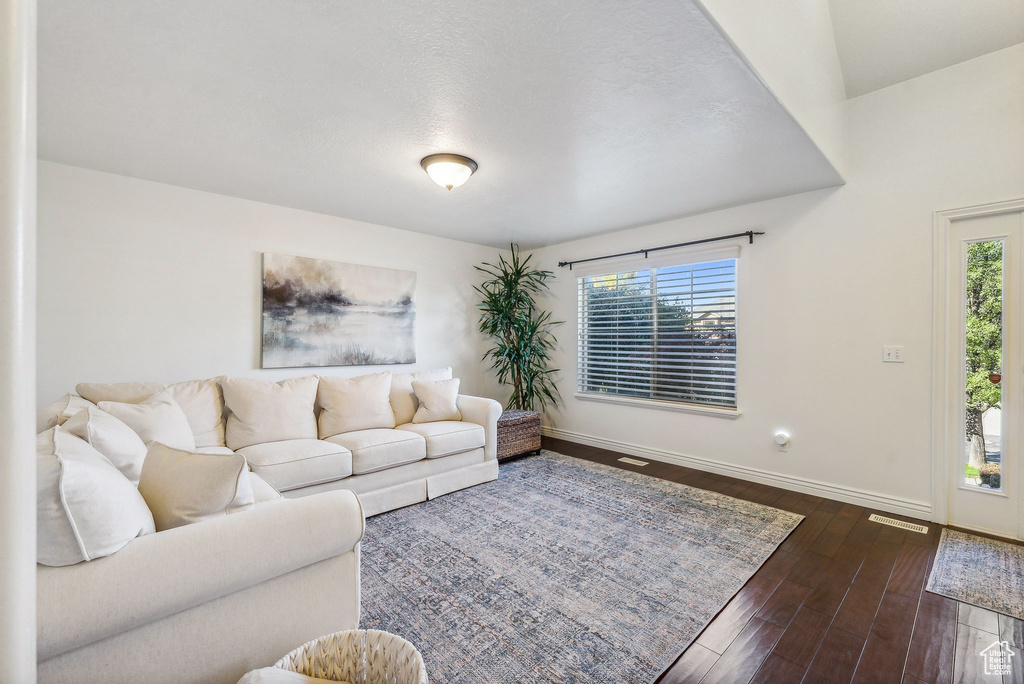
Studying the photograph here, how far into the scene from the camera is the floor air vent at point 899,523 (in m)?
2.79

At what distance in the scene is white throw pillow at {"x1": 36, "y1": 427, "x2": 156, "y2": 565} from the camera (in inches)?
41.6

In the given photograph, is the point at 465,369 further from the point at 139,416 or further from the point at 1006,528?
the point at 1006,528

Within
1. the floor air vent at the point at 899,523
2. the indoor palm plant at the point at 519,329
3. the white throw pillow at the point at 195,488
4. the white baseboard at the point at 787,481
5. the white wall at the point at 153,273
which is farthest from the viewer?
the indoor palm plant at the point at 519,329

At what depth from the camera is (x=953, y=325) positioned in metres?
2.83

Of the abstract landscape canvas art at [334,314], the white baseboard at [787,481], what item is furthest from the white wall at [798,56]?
the abstract landscape canvas art at [334,314]

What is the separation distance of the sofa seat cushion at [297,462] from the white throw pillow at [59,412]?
800 millimetres

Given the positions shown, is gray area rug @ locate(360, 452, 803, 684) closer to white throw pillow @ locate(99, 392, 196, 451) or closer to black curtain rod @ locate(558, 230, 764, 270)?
white throw pillow @ locate(99, 392, 196, 451)

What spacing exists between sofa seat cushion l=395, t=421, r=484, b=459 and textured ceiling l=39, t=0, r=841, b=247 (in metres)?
1.86

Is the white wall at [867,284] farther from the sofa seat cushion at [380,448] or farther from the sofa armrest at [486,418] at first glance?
the sofa seat cushion at [380,448]

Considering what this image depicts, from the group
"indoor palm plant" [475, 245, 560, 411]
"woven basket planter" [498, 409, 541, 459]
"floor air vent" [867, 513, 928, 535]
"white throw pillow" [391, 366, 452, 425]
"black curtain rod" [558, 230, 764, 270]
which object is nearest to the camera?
"floor air vent" [867, 513, 928, 535]

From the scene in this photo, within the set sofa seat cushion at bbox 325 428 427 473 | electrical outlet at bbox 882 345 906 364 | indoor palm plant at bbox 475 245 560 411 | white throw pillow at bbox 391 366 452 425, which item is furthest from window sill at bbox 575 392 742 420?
sofa seat cushion at bbox 325 428 427 473

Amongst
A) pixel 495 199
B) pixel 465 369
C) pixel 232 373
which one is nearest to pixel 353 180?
pixel 495 199

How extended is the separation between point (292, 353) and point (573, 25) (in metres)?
3.29

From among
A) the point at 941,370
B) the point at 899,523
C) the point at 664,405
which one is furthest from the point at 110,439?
the point at 941,370
